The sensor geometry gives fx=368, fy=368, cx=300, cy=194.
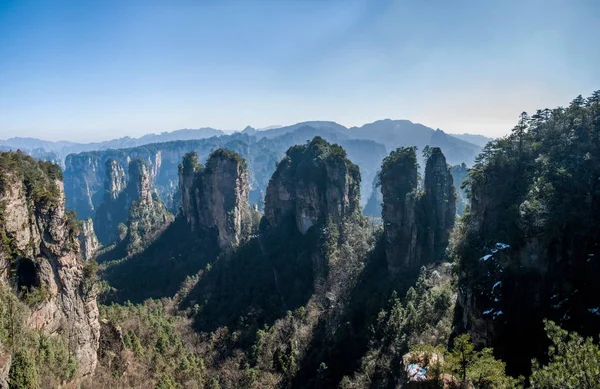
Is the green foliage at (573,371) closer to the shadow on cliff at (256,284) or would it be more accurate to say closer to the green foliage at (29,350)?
the green foliage at (29,350)

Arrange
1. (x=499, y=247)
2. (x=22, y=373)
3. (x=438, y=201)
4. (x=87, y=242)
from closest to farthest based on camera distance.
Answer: (x=22, y=373) < (x=499, y=247) < (x=438, y=201) < (x=87, y=242)

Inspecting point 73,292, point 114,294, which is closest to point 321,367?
point 73,292

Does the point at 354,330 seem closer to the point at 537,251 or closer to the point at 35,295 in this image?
the point at 537,251

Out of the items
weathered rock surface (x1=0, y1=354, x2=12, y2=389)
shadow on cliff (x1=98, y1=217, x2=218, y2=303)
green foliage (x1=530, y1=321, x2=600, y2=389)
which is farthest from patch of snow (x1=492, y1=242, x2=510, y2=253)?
shadow on cliff (x1=98, y1=217, x2=218, y2=303)

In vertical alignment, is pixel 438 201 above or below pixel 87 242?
above

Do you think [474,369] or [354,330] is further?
[354,330]

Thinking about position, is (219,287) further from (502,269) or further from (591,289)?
(591,289)

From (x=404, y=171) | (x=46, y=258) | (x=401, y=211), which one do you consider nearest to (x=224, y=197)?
(x=404, y=171)

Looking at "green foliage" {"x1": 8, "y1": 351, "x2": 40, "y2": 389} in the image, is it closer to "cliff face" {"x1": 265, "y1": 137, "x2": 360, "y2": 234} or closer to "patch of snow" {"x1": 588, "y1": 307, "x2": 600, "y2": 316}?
"patch of snow" {"x1": 588, "y1": 307, "x2": 600, "y2": 316}
